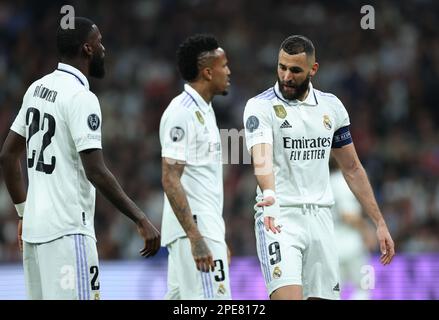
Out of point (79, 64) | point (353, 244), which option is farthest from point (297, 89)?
point (353, 244)

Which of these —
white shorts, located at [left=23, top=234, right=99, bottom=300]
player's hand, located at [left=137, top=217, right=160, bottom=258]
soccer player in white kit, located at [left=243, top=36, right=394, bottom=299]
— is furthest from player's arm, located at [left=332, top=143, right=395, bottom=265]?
white shorts, located at [left=23, top=234, right=99, bottom=300]

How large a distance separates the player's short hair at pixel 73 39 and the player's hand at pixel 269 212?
1.55 meters

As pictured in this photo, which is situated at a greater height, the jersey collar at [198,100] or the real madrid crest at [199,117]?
the jersey collar at [198,100]

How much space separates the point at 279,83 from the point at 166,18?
1062 centimetres

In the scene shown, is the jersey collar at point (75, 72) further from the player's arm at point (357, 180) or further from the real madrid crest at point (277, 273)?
the player's arm at point (357, 180)

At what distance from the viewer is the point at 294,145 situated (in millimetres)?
7738

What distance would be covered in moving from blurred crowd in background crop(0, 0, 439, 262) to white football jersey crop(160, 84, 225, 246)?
6.60 metres

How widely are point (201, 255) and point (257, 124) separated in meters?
1.03

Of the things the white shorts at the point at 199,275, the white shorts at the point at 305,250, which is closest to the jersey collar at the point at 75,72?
the white shorts at the point at 199,275

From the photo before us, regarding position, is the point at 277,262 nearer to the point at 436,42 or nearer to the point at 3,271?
the point at 3,271

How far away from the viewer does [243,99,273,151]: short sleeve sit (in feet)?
25.0

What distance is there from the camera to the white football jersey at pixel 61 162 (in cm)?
663

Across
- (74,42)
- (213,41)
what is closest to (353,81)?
(213,41)

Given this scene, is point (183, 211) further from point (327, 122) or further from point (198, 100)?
point (327, 122)
